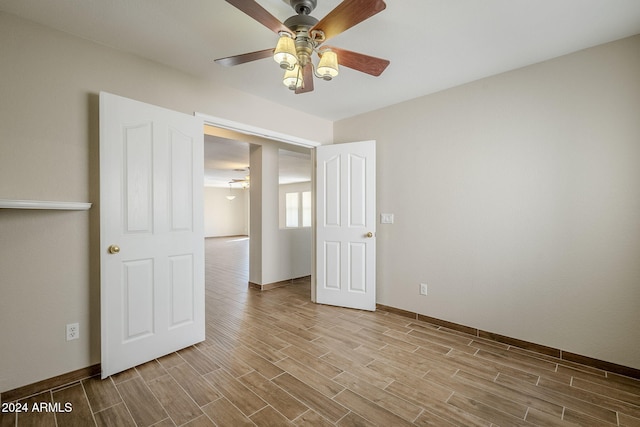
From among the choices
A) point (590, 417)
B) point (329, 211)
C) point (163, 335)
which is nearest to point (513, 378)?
point (590, 417)

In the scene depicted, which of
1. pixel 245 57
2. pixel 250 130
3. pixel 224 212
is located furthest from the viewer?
pixel 224 212

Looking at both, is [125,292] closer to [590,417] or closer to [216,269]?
[590,417]

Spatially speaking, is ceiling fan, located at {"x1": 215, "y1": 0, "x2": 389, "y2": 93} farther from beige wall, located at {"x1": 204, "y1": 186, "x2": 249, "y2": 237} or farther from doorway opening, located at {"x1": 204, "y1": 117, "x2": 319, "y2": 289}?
beige wall, located at {"x1": 204, "y1": 186, "x2": 249, "y2": 237}

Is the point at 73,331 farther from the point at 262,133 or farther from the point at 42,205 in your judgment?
the point at 262,133

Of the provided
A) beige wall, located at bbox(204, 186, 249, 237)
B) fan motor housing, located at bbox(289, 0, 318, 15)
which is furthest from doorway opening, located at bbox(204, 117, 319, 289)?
beige wall, located at bbox(204, 186, 249, 237)

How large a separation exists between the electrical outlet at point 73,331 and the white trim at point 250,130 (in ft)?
6.40

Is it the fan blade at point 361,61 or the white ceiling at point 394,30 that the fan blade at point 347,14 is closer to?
the fan blade at point 361,61

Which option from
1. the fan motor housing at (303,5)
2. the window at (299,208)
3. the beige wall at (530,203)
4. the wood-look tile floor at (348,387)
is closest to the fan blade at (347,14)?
the fan motor housing at (303,5)

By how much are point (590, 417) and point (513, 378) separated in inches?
17.3

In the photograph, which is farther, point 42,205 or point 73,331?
point 73,331

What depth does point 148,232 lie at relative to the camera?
226cm

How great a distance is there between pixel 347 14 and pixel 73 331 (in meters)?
2.76

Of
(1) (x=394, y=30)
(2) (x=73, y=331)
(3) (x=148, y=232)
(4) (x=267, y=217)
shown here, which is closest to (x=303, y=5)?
(1) (x=394, y=30)

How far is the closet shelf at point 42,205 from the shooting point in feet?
5.31
